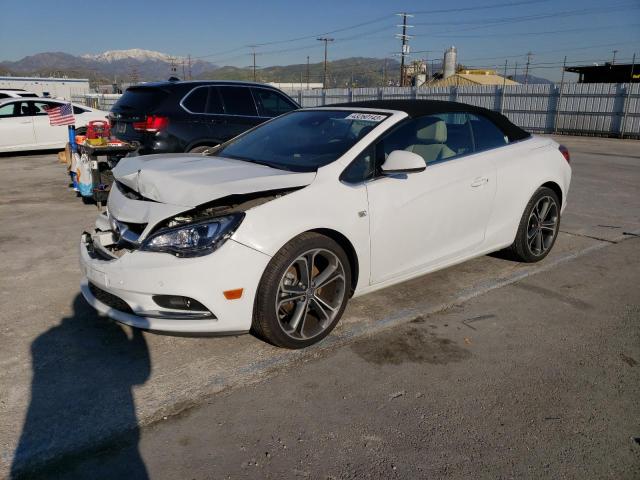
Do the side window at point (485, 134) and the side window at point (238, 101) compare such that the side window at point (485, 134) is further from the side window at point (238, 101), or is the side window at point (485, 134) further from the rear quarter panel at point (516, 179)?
the side window at point (238, 101)

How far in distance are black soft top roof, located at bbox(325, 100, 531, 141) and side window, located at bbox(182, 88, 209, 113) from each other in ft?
12.1

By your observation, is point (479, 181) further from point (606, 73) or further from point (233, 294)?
point (606, 73)

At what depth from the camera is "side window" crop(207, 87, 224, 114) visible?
25.6 ft

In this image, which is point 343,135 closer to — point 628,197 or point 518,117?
point 628,197

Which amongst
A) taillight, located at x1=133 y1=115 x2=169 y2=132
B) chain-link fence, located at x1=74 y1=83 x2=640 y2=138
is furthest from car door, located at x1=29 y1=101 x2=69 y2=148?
chain-link fence, located at x1=74 y1=83 x2=640 y2=138

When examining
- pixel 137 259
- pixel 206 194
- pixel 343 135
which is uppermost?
pixel 343 135

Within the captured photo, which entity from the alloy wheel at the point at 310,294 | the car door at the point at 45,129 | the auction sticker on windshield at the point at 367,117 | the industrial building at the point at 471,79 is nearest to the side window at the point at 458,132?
the auction sticker on windshield at the point at 367,117

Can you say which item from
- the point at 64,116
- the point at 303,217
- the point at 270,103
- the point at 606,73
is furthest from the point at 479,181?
the point at 606,73

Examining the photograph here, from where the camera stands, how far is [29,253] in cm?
522

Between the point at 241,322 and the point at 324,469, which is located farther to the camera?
the point at 241,322

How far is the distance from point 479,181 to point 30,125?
12.7m

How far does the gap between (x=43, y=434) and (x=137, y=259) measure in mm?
989

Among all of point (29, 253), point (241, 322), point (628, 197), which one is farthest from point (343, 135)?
point (628, 197)

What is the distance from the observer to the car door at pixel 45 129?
1338 cm
